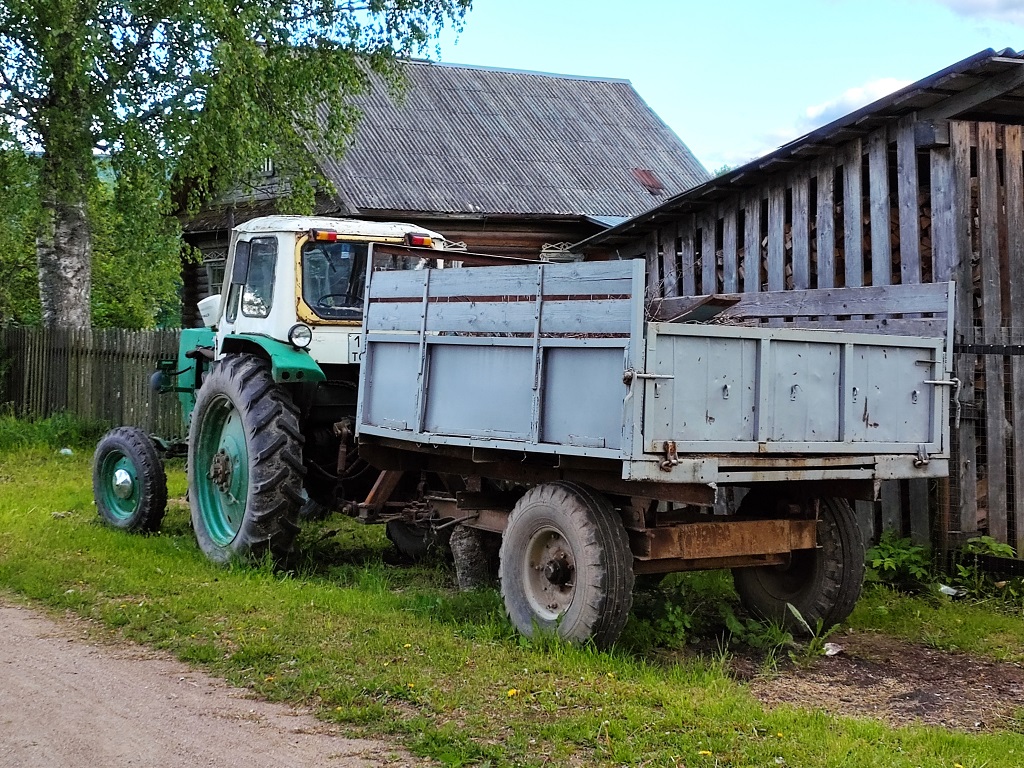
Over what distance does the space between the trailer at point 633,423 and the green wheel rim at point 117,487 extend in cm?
331

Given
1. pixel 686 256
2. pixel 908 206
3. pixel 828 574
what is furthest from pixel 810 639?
pixel 686 256

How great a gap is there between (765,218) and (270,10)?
10.2m

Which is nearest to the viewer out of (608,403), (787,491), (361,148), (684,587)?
(608,403)

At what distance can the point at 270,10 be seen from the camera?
17516mm

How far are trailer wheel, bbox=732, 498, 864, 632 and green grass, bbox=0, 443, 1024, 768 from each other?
539 mm

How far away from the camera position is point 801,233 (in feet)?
31.7

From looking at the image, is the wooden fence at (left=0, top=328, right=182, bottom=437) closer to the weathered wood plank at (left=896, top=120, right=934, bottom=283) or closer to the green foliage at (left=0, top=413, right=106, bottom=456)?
the green foliage at (left=0, top=413, right=106, bottom=456)

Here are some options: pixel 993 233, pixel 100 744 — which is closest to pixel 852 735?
pixel 100 744

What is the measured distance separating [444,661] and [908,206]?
16.7ft

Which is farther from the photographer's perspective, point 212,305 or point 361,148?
point 361,148

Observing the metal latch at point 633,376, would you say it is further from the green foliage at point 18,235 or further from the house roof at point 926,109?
the green foliage at point 18,235

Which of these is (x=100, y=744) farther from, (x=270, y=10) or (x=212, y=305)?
(x=270, y=10)

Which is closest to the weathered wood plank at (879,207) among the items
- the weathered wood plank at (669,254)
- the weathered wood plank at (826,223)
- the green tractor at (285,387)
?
the weathered wood plank at (826,223)

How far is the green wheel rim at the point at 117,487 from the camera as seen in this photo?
10234mm
